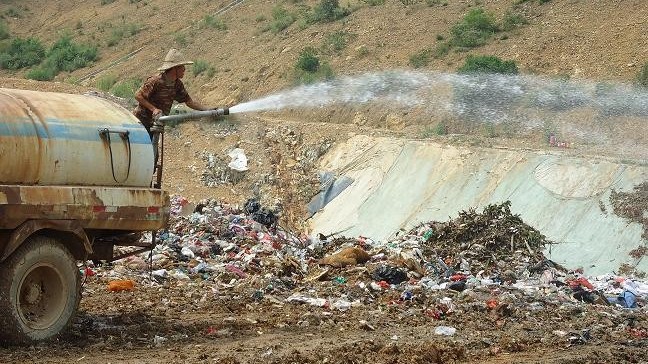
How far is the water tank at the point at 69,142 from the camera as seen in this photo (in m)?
8.08

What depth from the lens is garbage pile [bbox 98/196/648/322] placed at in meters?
12.4

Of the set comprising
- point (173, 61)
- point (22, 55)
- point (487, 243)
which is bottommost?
point (22, 55)

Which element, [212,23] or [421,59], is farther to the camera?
[212,23]

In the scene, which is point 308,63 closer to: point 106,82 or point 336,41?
point 336,41

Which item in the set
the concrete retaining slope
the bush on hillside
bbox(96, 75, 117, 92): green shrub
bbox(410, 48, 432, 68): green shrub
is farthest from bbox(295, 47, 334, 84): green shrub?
bbox(96, 75, 117, 92): green shrub

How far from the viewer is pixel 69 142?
848 cm

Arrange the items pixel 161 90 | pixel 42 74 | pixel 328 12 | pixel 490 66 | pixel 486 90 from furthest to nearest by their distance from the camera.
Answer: pixel 42 74 → pixel 328 12 → pixel 490 66 → pixel 486 90 → pixel 161 90

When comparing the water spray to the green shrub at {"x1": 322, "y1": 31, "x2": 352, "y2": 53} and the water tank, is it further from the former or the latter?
the green shrub at {"x1": 322, "y1": 31, "x2": 352, "y2": 53}

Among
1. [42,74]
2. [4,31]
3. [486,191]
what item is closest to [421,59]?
[486,191]

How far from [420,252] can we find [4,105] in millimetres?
8168

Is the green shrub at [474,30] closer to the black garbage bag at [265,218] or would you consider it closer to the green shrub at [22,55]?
the black garbage bag at [265,218]

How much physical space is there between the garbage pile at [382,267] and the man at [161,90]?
5.16ft

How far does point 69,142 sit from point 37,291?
123cm

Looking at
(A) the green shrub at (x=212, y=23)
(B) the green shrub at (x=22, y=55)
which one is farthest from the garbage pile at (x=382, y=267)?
(B) the green shrub at (x=22, y=55)
